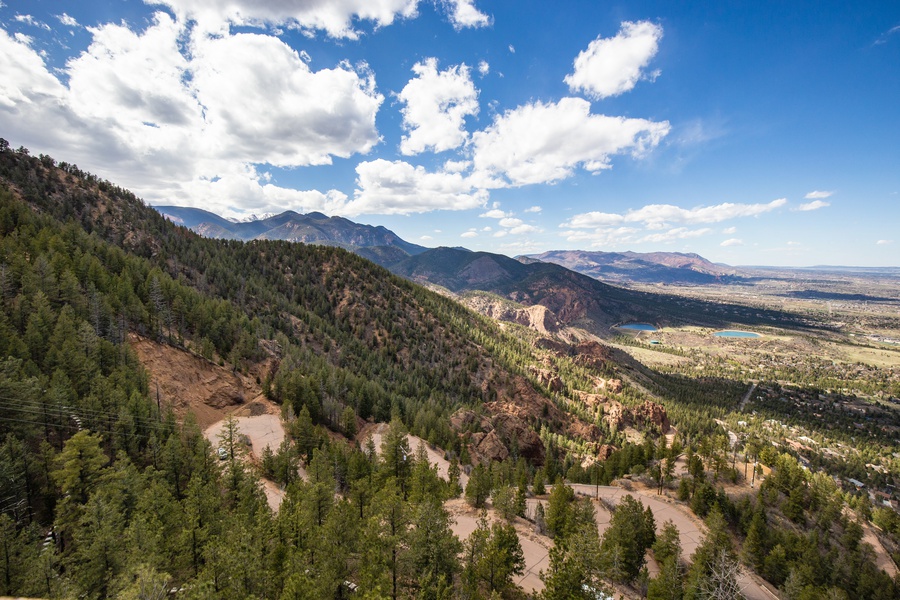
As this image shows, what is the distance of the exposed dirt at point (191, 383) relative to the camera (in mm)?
70500

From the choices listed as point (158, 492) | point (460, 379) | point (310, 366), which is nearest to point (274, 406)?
point (310, 366)

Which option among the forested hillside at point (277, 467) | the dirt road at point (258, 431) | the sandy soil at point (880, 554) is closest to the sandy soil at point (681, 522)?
the forested hillside at point (277, 467)

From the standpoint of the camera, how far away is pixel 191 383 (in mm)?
75375

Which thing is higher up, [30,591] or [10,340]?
[10,340]

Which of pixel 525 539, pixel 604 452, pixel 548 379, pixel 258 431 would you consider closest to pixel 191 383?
pixel 258 431

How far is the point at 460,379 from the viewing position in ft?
477

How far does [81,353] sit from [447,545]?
209 ft

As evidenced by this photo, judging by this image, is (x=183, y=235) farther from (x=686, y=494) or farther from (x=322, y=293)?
(x=686, y=494)

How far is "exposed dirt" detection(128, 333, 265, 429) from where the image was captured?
7050cm

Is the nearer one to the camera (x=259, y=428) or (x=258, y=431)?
(x=258, y=431)

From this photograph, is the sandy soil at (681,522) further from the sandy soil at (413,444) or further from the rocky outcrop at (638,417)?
the rocky outcrop at (638,417)

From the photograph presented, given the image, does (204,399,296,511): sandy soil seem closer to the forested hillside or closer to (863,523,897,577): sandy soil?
the forested hillside

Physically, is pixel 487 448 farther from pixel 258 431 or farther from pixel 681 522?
pixel 258 431

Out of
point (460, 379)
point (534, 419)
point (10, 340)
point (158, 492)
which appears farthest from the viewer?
point (460, 379)
